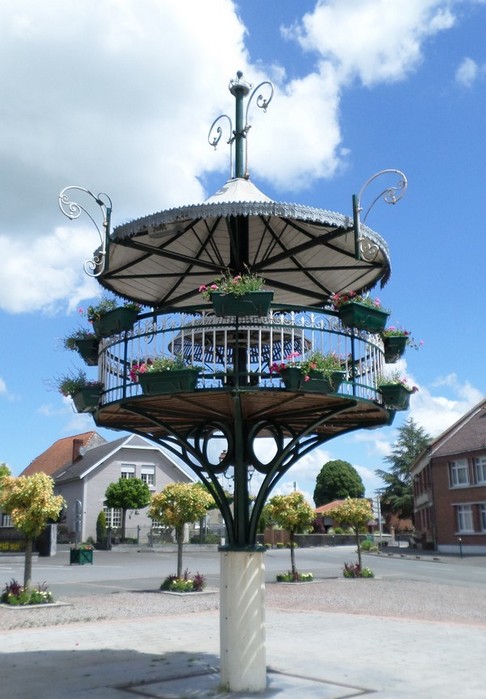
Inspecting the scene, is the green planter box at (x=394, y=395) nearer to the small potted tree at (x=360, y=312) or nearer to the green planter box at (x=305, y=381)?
the small potted tree at (x=360, y=312)

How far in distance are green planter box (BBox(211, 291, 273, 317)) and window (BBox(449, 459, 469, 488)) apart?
4550 cm

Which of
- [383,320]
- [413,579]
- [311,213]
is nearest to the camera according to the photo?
[311,213]

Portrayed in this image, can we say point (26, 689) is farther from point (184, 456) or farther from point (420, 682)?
point (420, 682)

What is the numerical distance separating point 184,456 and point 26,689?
3.24 m

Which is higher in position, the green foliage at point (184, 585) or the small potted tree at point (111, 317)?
the small potted tree at point (111, 317)

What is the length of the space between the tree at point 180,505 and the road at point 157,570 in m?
2.20

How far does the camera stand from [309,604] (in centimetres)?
1930

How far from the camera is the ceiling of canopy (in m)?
8.48

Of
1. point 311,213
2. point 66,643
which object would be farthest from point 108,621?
point 311,213

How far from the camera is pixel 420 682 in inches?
350

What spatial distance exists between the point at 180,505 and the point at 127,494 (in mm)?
30094

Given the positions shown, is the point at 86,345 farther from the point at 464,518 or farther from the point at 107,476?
the point at 107,476

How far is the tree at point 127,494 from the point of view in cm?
5275

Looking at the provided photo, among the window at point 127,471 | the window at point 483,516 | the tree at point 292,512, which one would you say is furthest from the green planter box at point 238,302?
the window at point 127,471
